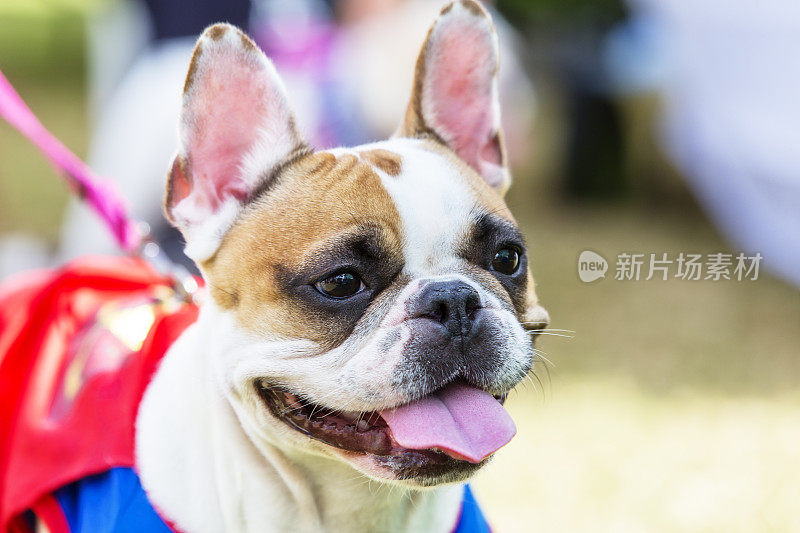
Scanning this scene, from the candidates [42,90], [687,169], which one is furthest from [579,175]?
[42,90]

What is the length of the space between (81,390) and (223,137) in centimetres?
75

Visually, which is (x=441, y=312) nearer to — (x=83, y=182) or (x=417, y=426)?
(x=417, y=426)

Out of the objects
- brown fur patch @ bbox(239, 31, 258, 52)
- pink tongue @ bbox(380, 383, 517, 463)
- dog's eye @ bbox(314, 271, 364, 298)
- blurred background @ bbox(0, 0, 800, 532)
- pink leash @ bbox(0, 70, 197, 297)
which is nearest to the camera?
pink tongue @ bbox(380, 383, 517, 463)

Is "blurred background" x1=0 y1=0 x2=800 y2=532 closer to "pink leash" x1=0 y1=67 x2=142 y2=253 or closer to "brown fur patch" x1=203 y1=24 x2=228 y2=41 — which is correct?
"brown fur patch" x1=203 y1=24 x2=228 y2=41

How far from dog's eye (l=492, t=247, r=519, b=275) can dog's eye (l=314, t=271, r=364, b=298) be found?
0.37 meters

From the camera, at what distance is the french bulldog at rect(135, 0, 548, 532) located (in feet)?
6.02

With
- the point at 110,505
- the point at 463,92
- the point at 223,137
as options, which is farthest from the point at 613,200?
the point at 110,505

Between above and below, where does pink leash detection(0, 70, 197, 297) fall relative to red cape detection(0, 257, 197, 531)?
above

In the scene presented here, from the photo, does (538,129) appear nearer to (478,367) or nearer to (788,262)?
(788,262)

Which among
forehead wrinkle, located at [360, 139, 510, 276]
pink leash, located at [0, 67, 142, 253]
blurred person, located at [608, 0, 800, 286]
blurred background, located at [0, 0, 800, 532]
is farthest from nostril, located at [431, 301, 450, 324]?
blurred person, located at [608, 0, 800, 286]

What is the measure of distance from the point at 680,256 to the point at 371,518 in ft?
14.1

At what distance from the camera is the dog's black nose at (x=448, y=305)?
5.99ft

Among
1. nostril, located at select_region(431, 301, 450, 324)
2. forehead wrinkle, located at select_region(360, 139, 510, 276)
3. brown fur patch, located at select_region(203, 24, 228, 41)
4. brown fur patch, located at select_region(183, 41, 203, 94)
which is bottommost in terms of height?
nostril, located at select_region(431, 301, 450, 324)

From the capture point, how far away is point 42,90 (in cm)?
1283
